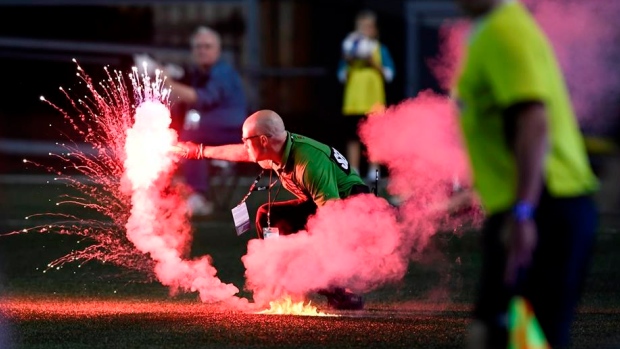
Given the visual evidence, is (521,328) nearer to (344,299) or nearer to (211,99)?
(344,299)

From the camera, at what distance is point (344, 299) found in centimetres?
894

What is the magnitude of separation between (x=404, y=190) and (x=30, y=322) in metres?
3.27

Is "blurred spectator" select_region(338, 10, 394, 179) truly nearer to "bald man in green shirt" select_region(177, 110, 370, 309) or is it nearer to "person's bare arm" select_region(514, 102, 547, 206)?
"bald man in green shirt" select_region(177, 110, 370, 309)

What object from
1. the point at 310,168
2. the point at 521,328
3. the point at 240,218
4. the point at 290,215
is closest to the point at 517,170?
the point at 521,328

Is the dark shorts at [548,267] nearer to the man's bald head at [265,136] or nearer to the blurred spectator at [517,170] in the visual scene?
the blurred spectator at [517,170]

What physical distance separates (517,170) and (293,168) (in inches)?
166

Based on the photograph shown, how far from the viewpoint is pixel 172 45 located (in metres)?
21.3

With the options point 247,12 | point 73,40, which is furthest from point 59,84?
point 247,12

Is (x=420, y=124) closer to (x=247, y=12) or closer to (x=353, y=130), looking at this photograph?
(x=353, y=130)

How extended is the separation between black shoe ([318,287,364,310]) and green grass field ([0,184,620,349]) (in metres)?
0.14

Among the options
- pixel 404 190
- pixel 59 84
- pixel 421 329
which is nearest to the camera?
pixel 421 329

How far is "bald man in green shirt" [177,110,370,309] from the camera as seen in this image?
8711mm

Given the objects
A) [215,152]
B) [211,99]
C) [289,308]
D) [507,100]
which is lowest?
[289,308]

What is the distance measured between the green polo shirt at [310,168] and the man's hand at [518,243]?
4.08m
